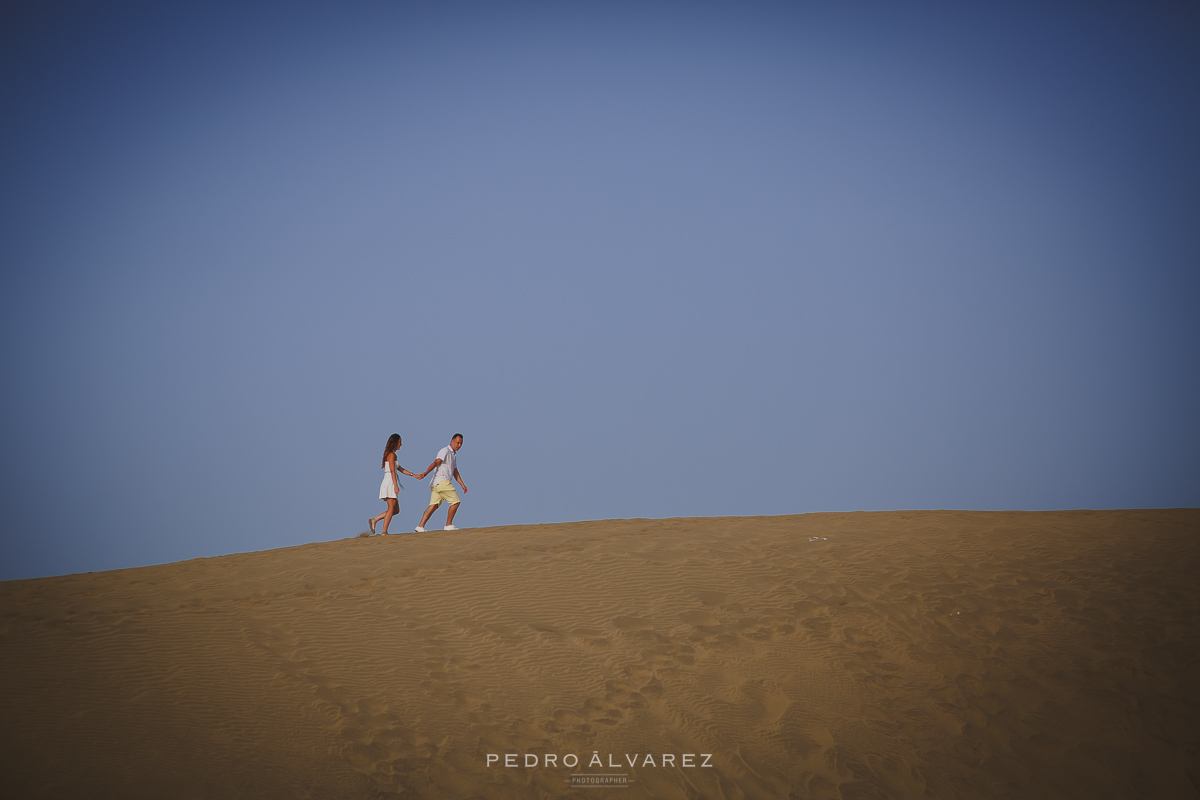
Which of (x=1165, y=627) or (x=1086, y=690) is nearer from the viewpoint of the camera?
(x=1086, y=690)

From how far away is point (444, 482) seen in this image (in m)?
12.8

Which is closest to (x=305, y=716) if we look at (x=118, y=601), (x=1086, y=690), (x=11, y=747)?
(x=11, y=747)

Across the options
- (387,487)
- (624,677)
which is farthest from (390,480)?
(624,677)

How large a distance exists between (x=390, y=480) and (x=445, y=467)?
105 cm

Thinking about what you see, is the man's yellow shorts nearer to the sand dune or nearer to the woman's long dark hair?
the woman's long dark hair

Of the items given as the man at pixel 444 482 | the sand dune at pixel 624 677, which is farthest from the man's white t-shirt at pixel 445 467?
the sand dune at pixel 624 677

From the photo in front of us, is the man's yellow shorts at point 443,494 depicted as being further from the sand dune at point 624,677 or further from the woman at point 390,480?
the sand dune at point 624,677

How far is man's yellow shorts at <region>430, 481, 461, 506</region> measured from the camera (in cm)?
1280

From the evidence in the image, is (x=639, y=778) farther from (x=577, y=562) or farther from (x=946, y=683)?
(x=577, y=562)

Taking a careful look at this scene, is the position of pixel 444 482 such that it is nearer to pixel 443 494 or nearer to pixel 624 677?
pixel 443 494

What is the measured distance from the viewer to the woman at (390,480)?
1236 cm

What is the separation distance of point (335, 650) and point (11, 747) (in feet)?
8.00

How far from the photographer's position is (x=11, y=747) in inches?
181

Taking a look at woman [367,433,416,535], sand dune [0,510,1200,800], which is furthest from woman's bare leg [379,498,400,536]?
sand dune [0,510,1200,800]
